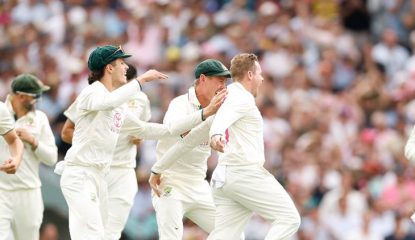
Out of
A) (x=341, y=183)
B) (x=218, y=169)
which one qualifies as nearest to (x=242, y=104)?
(x=218, y=169)

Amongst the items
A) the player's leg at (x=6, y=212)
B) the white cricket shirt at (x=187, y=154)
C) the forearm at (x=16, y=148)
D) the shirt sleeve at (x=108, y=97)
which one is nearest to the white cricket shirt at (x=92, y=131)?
the shirt sleeve at (x=108, y=97)

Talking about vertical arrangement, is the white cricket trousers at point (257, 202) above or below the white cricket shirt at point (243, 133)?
below

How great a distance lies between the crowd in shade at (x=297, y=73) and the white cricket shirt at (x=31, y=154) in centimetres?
474

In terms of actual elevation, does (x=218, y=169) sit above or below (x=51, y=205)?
above

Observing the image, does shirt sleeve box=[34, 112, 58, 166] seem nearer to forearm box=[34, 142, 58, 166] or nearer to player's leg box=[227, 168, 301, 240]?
forearm box=[34, 142, 58, 166]

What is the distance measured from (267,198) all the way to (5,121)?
294 centimetres

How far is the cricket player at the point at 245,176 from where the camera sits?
13820 mm

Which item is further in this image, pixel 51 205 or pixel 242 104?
pixel 51 205

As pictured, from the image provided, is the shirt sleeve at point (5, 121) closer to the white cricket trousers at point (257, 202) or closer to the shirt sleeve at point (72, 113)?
the shirt sleeve at point (72, 113)

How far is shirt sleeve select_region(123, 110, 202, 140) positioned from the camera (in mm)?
14375

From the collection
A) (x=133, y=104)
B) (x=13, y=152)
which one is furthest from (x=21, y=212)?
(x=133, y=104)

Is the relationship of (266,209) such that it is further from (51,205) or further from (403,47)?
(403,47)

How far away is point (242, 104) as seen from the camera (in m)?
13.8

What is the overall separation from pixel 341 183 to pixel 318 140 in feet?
4.84
